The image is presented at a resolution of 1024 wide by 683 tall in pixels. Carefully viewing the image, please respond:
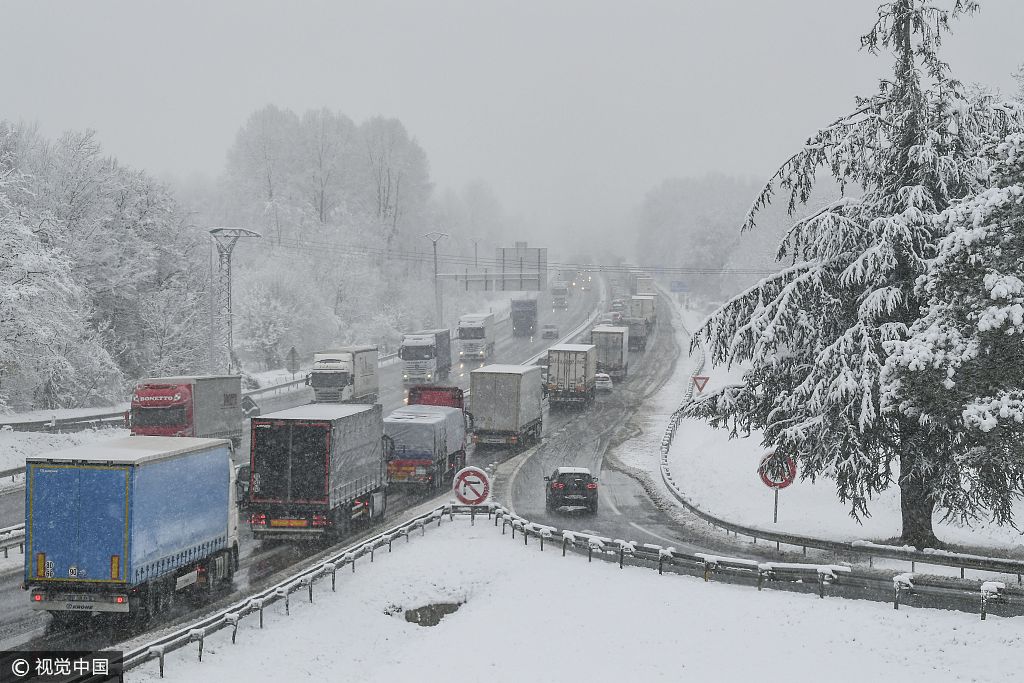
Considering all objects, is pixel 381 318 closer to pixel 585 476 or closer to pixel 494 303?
pixel 494 303

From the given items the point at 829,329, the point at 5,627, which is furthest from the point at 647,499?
the point at 5,627

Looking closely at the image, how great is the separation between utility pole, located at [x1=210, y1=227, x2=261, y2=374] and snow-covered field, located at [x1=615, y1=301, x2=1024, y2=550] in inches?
811

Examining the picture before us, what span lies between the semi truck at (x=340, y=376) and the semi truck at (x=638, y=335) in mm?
37925

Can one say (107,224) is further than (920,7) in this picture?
Yes

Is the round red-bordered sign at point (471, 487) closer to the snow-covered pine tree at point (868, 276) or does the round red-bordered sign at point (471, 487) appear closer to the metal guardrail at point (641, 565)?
the metal guardrail at point (641, 565)

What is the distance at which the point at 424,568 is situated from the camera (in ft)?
71.4

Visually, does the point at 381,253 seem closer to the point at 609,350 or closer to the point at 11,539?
the point at 609,350

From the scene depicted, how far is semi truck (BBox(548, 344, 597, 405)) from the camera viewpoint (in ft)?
184

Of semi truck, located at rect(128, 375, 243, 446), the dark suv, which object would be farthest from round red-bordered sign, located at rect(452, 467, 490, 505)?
semi truck, located at rect(128, 375, 243, 446)

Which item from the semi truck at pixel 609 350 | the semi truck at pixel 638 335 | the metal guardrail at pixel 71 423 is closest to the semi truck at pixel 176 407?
the metal guardrail at pixel 71 423

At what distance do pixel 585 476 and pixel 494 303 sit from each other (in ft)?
377

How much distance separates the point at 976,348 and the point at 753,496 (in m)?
14.1

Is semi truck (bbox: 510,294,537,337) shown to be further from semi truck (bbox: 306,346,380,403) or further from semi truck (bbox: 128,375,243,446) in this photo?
semi truck (bbox: 128,375,243,446)

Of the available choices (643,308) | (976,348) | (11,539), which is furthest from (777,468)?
(643,308)
